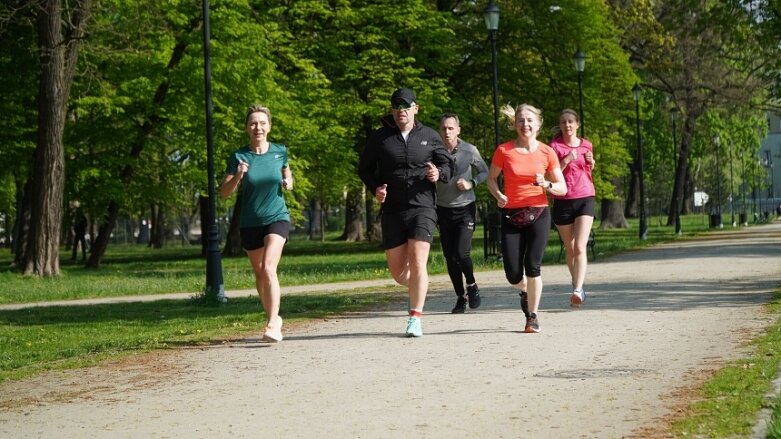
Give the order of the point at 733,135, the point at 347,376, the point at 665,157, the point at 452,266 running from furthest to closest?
Result: the point at 733,135 < the point at 665,157 < the point at 452,266 < the point at 347,376

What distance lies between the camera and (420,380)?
938 cm

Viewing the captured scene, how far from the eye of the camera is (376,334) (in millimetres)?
12977

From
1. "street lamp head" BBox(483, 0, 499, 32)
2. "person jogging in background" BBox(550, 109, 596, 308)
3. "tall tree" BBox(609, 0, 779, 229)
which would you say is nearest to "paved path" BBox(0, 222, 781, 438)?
"person jogging in background" BBox(550, 109, 596, 308)

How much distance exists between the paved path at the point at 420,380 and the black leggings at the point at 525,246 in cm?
60

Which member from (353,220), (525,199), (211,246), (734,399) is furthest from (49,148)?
(353,220)

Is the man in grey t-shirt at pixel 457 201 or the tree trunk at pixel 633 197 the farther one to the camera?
the tree trunk at pixel 633 197

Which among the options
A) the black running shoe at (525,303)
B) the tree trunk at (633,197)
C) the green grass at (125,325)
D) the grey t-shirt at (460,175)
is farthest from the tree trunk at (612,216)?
the black running shoe at (525,303)

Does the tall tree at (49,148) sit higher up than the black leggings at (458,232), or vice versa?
the tall tree at (49,148)

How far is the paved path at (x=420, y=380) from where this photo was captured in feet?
25.3

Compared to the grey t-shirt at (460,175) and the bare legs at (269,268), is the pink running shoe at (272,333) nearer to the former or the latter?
the bare legs at (269,268)

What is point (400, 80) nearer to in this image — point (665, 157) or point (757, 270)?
point (757, 270)

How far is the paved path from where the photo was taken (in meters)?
7.71

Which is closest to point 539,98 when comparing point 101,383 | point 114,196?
point 114,196

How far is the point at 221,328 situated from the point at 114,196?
905 inches
